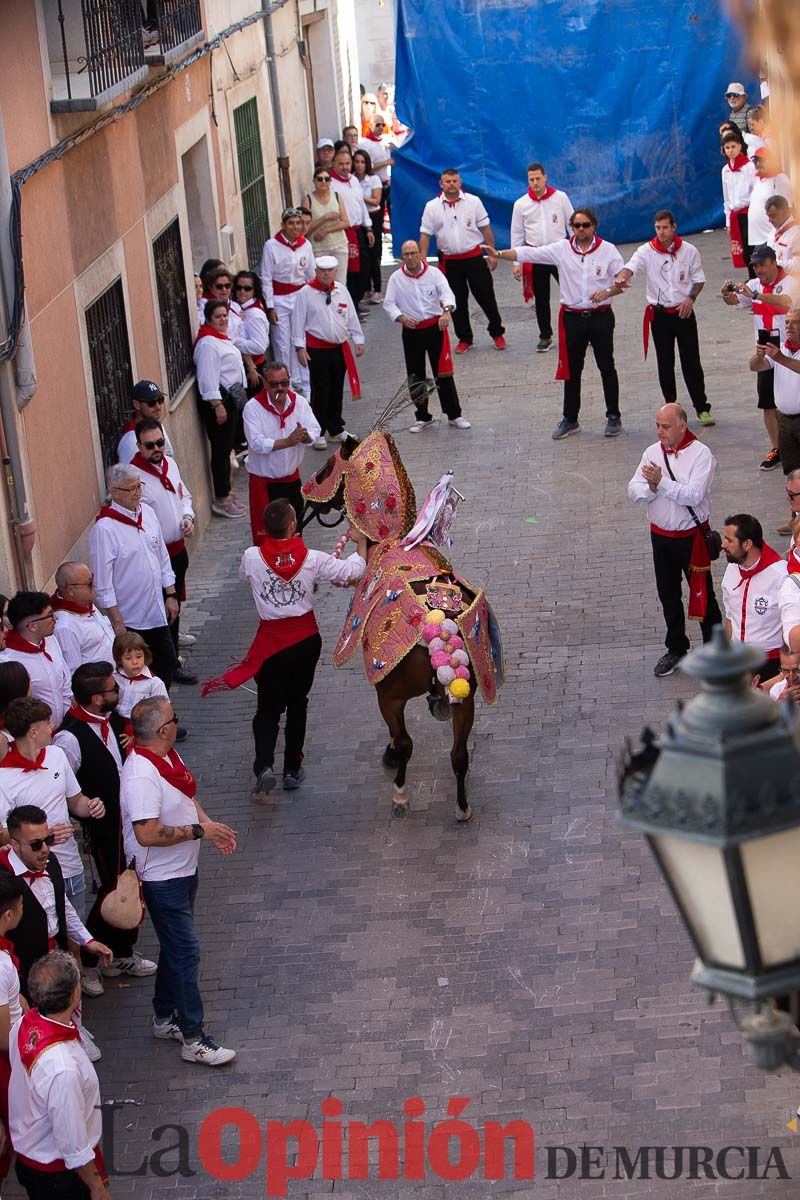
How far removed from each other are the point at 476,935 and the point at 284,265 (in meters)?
9.48

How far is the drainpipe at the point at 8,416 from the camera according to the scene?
28.7 ft

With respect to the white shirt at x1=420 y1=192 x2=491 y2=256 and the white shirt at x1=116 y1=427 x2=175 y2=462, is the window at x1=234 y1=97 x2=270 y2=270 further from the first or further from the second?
the white shirt at x1=116 y1=427 x2=175 y2=462

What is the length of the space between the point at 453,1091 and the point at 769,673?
271 cm

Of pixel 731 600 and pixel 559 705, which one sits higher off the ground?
pixel 731 600

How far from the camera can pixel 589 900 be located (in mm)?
7984

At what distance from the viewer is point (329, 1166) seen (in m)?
6.41

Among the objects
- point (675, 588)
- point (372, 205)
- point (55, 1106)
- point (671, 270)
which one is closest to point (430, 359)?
point (671, 270)

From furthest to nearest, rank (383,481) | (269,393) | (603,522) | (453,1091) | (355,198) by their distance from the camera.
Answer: (355,198) < (603,522) < (269,393) < (383,481) < (453,1091)

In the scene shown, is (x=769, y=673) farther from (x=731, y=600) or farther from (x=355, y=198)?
(x=355, y=198)

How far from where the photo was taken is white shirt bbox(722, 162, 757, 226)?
18266 millimetres

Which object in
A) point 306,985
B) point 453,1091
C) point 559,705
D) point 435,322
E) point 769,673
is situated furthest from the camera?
point 435,322

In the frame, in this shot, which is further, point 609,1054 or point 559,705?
point 559,705

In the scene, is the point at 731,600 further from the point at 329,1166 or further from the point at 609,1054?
the point at 329,1166

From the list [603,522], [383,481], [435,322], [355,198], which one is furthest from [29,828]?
[355,198]
